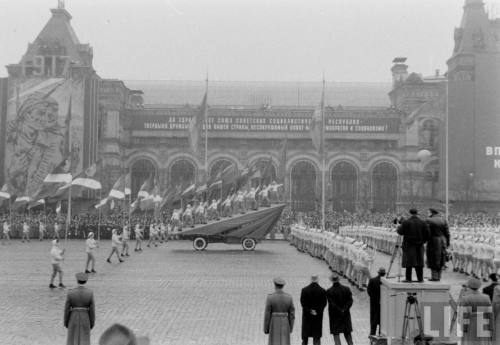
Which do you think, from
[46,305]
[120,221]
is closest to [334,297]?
[46,305]

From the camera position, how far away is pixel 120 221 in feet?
160

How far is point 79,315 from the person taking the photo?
10500 mm

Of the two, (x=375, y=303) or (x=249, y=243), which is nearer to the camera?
(x=375, y=303)

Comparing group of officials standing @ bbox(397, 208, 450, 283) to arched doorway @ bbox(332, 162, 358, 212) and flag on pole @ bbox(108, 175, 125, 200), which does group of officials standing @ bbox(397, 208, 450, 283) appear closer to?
flag on pole @ bbox(108, 175, 125, 200)

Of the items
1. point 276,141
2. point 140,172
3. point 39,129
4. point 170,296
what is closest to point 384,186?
point 276,141

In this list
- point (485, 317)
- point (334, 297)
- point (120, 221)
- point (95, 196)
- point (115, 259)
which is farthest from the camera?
point (95, 196)

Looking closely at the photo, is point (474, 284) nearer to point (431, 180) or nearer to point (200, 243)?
point (200, 243)

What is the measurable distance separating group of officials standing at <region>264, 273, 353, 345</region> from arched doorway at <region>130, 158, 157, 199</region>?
48.6 meters

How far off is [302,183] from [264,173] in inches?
748

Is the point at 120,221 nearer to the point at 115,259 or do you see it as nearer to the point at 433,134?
the point at 115,259

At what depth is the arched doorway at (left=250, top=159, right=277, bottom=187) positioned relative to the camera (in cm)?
3968

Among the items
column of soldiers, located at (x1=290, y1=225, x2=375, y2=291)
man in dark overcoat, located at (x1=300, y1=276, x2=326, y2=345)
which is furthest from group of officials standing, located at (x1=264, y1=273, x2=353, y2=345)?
column of soldiers, located at (x1=290, y1=225, x2=375, y2=291)

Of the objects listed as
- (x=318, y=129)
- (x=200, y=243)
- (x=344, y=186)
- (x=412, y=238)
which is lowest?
(x=200, y=243)

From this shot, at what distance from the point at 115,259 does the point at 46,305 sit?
1297 cm
